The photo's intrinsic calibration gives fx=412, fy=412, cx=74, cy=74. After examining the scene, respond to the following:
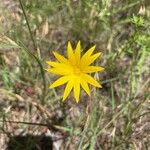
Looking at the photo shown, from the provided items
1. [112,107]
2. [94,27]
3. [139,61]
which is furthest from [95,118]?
[94,27]

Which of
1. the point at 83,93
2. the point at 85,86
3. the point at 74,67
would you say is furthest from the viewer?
the point at 83,93

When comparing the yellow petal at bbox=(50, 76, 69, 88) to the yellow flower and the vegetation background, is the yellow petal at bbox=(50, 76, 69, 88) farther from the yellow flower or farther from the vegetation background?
the vegetation background

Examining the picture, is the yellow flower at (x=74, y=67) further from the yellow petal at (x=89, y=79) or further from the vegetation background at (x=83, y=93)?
the vegetation background at (x=83, y=93)

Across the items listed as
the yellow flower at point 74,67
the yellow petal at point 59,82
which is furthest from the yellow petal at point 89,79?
the yellow petal at point 59,82

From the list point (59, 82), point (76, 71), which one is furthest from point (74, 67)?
point (59, 82)

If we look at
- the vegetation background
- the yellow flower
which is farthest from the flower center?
the vegetation background

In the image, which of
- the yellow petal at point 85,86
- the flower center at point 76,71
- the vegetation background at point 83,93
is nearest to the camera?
the yellow petal at point 85,86

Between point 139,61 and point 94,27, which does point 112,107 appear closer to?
point 139,61

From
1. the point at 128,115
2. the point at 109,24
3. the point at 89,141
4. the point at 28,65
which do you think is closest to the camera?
the point at 89,141

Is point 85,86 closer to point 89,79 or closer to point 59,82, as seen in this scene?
point 89,79
